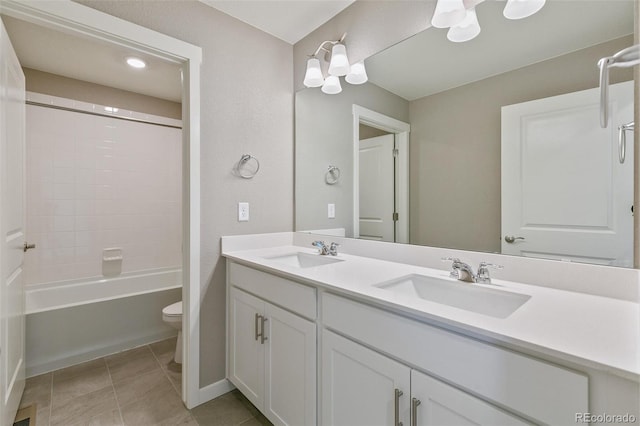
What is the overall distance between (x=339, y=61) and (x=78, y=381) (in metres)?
2.67

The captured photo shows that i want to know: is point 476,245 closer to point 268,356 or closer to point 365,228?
point 365,228

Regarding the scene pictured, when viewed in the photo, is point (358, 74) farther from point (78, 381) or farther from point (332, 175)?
point (78, 381)

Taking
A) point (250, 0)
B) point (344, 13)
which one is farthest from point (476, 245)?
point (250, 0)

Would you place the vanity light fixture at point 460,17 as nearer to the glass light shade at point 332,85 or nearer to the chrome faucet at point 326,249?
the glass light shade at point 332,85

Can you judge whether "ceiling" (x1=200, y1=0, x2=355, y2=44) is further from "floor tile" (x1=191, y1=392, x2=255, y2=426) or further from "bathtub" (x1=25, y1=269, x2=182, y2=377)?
"floor tile" (x1=191, y1=392, x2=255, y2=426)

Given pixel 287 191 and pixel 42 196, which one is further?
pixel 42 196

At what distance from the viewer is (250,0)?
5.65 ft

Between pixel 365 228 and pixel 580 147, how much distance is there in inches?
40.8

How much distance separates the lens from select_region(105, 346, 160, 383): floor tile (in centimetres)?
203

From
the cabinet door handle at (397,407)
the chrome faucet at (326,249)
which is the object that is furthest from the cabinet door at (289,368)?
the chrome faucet at (326,249)

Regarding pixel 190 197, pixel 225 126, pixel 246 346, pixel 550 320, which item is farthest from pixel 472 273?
pixel 225 126

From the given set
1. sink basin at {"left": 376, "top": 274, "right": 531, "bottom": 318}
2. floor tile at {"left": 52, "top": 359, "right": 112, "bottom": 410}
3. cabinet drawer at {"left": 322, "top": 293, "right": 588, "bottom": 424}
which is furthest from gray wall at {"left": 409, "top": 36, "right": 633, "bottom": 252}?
floor tile at {"left": 52, "top": 359, "right": 112, "bottom": 410}

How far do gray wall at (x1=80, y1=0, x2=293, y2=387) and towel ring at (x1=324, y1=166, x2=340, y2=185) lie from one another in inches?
13.5

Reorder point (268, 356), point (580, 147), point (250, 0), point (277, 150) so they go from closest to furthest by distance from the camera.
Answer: point (580, 147), point (268, 356), point (250, 0), point (277, 150)
